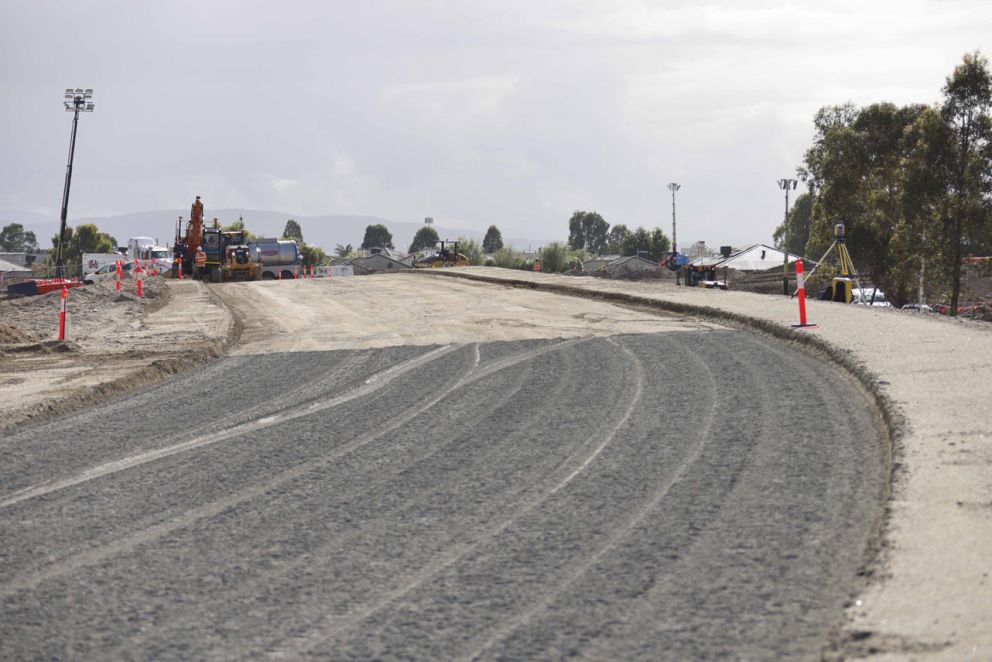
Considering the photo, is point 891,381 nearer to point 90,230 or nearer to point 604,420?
point 604,420

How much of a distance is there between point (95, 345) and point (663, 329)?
34.1ft

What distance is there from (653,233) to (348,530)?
15139cm

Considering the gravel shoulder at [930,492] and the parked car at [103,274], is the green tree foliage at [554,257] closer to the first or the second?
the parked car at [103,274]

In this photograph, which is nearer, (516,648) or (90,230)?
(516,648)

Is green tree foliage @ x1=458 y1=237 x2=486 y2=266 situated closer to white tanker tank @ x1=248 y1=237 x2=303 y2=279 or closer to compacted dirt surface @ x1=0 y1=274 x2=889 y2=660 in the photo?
white tanker tank @ x1=248 y1=237 x2=303 y2=279

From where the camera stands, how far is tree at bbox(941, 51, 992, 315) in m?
36.9

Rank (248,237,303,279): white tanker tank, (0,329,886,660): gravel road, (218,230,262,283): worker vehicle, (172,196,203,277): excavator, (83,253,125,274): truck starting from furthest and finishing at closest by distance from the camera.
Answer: (83,253,125,274): truck → (248,237,303,279): white tanker tank → (172,196,203,277): excavator → (218,230,262,283): worker vehicle → (0,329,886,660): gravel road

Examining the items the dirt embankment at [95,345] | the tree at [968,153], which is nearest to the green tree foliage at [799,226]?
the tree at [968,153]

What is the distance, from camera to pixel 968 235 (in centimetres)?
3738

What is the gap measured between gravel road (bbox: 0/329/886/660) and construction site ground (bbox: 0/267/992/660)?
0.35m

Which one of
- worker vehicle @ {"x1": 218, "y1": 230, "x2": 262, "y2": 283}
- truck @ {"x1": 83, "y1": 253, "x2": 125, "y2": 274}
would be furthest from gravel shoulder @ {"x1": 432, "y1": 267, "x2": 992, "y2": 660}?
truck @ {"x1": 83, "y1": 253, "x2": 125, "y2": 274}

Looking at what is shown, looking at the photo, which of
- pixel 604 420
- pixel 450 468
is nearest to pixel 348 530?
pixel 450 468

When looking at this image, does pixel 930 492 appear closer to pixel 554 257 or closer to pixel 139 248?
pixel 139 248

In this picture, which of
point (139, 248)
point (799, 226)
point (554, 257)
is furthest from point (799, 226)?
point (139, 248)
